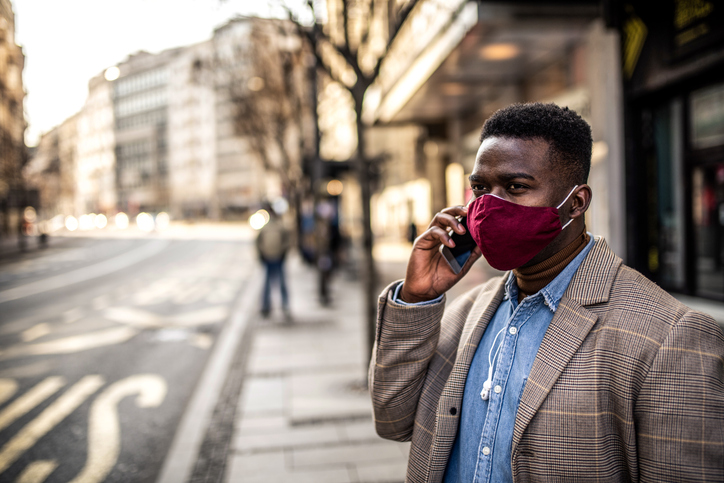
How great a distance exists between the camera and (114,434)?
4676mm

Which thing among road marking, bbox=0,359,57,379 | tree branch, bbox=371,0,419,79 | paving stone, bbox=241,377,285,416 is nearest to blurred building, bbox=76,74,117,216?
road marking, bbox=0,359,57,379

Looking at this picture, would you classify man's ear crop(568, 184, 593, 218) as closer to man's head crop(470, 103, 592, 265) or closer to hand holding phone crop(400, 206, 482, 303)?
man's head crop(470, 103, 592, 265)

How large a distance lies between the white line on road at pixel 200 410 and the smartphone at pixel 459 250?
2.98 m

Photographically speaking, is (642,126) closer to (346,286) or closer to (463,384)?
(463,384)

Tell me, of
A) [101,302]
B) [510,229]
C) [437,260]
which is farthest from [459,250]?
[101,302]

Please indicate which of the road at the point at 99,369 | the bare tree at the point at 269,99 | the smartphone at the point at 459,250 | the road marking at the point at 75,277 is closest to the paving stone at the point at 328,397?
the road at the point at 99,369

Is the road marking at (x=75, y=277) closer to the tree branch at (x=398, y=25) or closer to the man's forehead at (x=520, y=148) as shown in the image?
the tree branch at (x=398, y=25)

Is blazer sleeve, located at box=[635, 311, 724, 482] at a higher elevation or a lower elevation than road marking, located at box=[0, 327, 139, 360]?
higher

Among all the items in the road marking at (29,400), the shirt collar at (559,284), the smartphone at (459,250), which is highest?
the smartphone at (459,250)

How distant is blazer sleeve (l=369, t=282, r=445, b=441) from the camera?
163 centimetres

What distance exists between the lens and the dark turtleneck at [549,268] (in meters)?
1.50

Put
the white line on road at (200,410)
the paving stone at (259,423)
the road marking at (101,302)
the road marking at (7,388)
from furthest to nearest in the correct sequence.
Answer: the road marking at (101,302) → the road marking at (7,388) → the paving stone at (259,423) → the white line on road at (200,410)

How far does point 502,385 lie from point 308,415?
12.1 ft

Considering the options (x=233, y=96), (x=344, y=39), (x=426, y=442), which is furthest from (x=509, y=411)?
(x=233, y=96)
